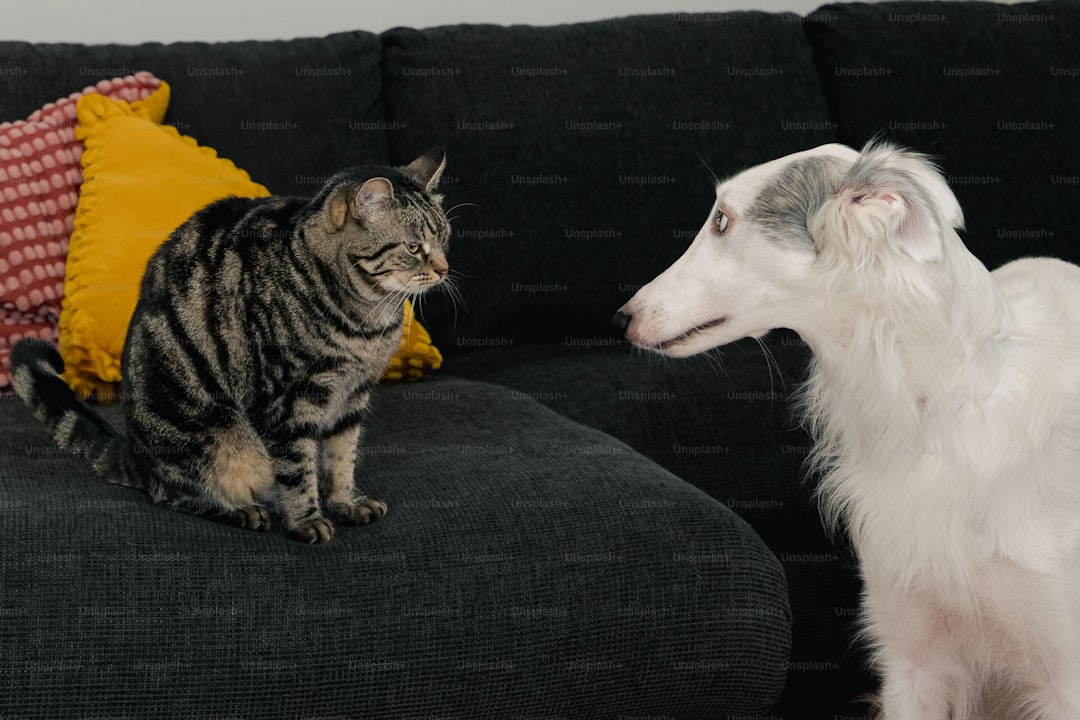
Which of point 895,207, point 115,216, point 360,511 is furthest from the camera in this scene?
point 115,216

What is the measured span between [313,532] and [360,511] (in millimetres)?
81

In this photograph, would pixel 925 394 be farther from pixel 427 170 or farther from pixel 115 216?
pixel 115 216

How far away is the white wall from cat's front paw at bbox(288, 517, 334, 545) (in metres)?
1.93

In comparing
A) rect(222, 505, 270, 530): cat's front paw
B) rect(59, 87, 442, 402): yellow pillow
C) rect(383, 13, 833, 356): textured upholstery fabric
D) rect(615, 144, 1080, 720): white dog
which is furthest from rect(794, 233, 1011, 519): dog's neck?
rect(383, 13, 833, 356): textured upholstery fabric

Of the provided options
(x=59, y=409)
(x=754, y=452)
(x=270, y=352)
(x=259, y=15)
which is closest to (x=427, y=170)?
(x=270, y=352)

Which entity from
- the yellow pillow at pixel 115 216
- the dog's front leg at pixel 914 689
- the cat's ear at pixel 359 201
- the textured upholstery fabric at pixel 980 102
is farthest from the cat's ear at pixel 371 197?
the textured upholstery fabric at pixel 980 102

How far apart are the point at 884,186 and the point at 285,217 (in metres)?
0.94

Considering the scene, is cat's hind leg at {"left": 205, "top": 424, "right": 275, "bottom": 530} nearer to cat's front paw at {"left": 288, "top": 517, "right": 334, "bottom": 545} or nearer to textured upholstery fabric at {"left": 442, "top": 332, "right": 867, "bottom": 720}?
cat's front paw at {"left": 288, "top": 517, "right": 334, "bottom": 545}

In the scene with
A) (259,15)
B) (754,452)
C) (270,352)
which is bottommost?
(754,452)

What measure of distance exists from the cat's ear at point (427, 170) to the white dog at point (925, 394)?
0.52m

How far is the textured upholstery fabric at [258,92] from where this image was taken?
244 centimetres

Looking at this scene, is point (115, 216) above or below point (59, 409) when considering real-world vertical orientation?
above

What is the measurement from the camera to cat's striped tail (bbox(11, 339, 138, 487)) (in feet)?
5.92

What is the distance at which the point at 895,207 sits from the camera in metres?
1.31
